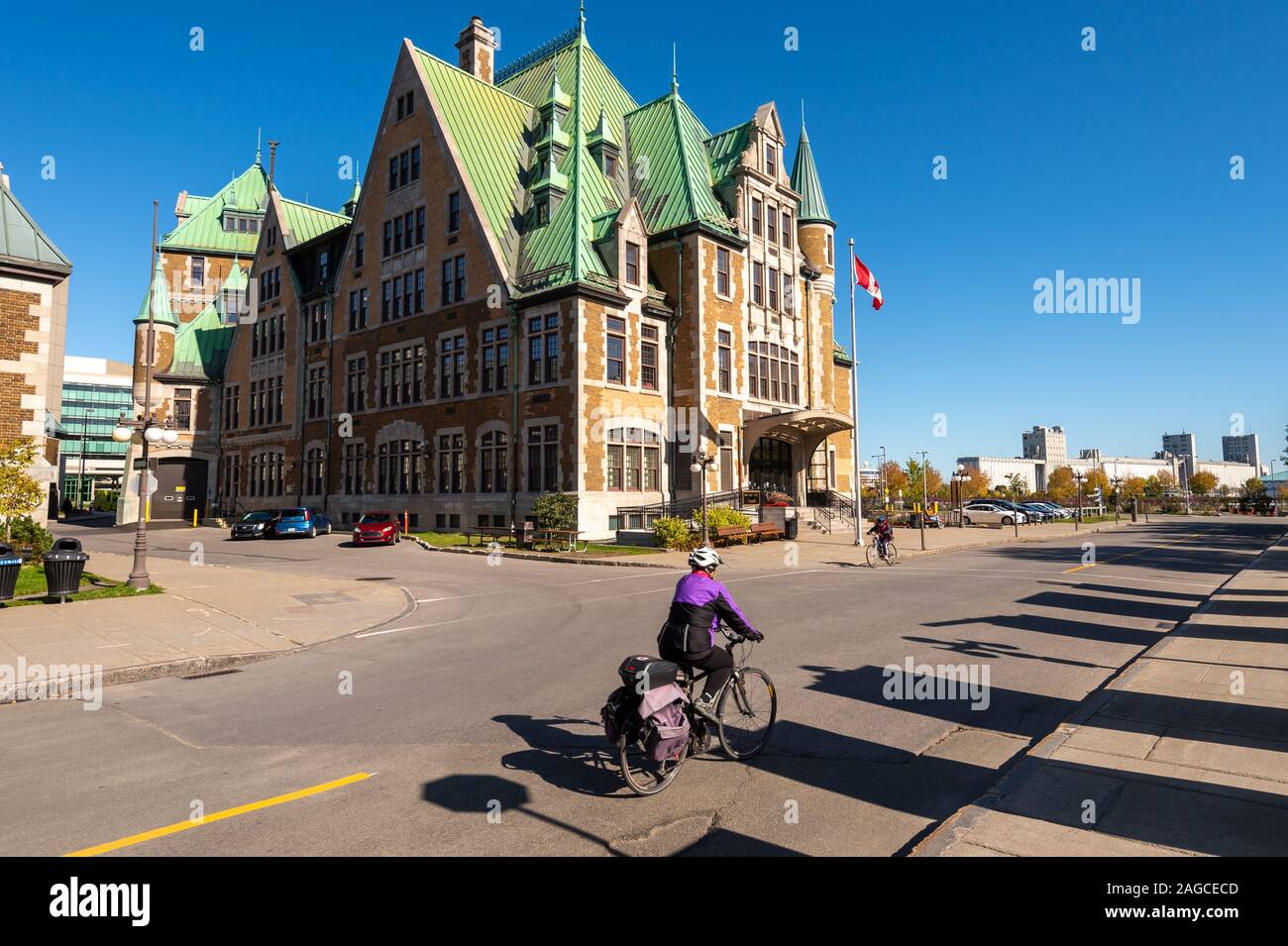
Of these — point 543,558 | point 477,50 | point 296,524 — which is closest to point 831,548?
point 543,558

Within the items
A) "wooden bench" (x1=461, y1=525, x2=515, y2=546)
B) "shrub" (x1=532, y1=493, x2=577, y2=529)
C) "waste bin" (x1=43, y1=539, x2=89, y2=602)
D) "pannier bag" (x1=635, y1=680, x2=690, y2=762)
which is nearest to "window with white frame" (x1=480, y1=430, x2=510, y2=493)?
"wooden bench" (x1=461, y1=525, x2=515, y2=546)

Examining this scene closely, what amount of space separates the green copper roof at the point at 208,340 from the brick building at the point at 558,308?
543 inches

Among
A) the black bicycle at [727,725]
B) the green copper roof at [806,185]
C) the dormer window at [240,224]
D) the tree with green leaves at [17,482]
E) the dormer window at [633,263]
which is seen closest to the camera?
the black bicycle at [727,725]

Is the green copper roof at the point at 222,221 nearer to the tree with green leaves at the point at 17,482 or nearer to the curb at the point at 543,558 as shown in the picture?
the curb at the point at 543,558

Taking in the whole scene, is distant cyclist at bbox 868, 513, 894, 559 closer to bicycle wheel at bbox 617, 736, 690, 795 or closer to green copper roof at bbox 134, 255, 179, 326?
bicycle wheel at bbox 617, 736, 690, 795

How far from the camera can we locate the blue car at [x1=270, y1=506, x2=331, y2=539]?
37.8m

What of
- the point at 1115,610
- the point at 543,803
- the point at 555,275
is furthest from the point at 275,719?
the point at 555,275

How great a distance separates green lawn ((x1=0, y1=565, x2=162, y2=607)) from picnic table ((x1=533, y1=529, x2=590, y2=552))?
1478cm

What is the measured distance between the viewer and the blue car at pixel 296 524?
37.8 m

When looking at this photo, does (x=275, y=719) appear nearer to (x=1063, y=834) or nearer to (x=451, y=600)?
(x=1063, y=834)

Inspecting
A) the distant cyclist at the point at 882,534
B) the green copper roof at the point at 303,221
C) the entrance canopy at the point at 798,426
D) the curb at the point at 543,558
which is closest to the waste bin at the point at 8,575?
the curb at the point at 543,558

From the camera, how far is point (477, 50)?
157 ft

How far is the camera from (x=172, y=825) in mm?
5059
